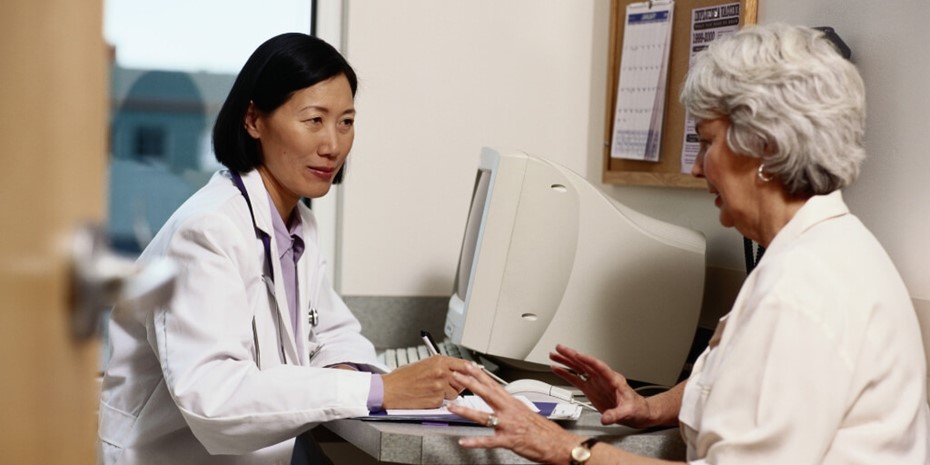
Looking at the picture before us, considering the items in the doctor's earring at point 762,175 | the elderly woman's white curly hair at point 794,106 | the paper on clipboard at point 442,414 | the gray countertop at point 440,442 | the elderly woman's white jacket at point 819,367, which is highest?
the elderly woman's white curly hair at point 794,106

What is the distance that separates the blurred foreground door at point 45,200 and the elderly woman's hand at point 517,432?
2.71 feet

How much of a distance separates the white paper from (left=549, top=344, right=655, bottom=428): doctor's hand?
76 centimetres

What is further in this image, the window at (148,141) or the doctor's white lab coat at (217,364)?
the window at (148,141)

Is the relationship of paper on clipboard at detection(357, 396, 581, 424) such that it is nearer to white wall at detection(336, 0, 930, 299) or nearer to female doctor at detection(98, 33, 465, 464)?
female doctor at detection(98, 33, 465, 464)

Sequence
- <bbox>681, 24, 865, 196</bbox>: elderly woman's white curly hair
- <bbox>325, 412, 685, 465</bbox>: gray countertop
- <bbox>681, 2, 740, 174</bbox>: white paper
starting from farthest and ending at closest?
<bbox>681, 2, 740, 174</bbox>: white paper, <bbox>325, 412, 685, 465</bbox>: gray countertop, <bbox>681, 24, 865, 196</bbox>: elderly woman's white curly hair

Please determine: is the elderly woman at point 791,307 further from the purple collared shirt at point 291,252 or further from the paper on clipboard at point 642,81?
the paper on clipboard at point 642,81

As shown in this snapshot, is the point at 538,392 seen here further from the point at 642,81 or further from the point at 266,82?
the point at 642,81

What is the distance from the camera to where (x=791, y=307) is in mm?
1302

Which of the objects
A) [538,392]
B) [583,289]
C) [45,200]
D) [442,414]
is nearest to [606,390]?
[538,392]

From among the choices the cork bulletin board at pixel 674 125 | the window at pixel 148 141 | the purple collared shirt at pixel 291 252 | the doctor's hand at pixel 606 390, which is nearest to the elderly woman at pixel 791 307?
the doctor's hand at pixel 606 390

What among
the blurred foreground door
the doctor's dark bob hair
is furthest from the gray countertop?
the blurred foreground door

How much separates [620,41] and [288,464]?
144 cm

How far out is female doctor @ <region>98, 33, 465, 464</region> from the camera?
5.39ft

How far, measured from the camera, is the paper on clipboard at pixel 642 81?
259 centimetres
